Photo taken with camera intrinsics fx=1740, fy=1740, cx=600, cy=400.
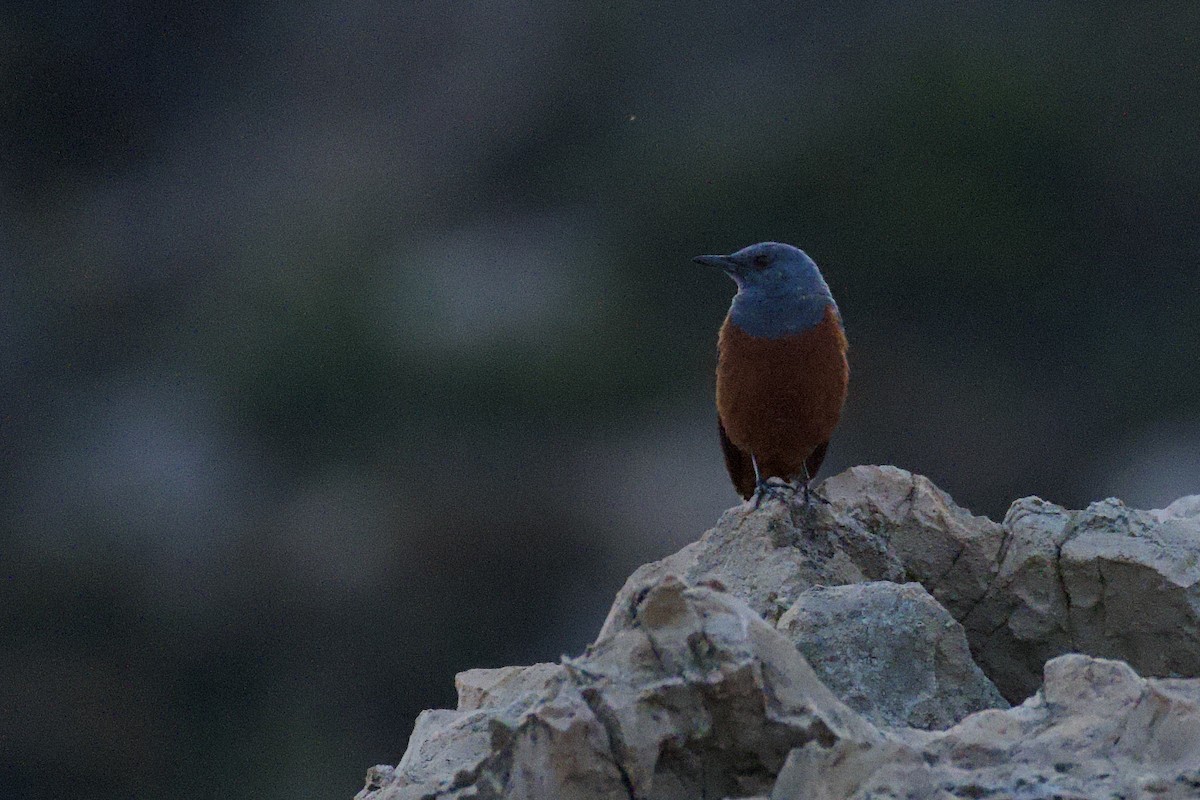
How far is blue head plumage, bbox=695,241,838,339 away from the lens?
22.1 feet

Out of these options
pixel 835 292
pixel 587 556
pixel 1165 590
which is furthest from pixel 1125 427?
pixel 1165 590

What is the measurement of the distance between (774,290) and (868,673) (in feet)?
8.94

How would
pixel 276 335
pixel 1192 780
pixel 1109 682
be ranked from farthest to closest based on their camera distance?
pixel 276 335, pixel 1109 682, pixel 1192 780

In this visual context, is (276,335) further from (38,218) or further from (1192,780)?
(1192,780)

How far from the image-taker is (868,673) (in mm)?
4375

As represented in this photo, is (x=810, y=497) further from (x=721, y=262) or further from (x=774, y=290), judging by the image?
(x=721, y=262)

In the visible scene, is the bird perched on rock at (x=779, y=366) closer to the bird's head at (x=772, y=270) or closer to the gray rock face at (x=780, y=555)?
the bird's head at (x=772, y=270)

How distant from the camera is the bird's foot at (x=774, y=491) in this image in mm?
5582

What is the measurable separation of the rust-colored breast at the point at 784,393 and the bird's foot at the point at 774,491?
5.5 inches

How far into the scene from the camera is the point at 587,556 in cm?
1919

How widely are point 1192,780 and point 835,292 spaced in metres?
17.8

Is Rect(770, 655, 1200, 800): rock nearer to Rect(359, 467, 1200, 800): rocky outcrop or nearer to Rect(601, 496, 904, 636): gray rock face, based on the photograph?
Rect(359, 467, 1200, 800): rocky outcrop

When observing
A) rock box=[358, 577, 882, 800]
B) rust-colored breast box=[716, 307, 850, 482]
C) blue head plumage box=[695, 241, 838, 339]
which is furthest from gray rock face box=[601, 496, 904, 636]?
rock box=[358, 577, 882, 800]

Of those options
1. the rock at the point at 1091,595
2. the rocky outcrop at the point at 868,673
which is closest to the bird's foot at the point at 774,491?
the rocky outcrop at the point at 868,673
